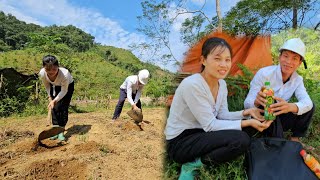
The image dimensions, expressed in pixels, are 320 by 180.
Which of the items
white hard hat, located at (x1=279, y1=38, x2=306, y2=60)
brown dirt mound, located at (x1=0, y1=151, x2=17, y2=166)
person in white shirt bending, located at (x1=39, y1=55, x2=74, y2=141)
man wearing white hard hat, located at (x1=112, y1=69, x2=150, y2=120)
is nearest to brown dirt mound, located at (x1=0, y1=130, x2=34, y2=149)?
brown dirt mound, located at (x1=0, y1=151, x2=17, y2=166)

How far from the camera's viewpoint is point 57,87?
13.8ft

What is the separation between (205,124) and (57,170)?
197 cm

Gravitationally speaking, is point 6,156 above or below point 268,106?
below

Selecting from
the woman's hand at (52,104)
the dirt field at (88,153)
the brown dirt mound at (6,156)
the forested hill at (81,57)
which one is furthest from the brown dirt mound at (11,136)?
the forested hill at (81,57)

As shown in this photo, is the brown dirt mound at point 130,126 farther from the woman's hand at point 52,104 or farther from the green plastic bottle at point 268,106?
the green plastic bottle at point 268,106

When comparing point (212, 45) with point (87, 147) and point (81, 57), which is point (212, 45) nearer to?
point (87, 147)

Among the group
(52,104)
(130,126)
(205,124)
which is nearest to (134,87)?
(130,126)

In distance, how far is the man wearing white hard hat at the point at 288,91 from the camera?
223 centimetres

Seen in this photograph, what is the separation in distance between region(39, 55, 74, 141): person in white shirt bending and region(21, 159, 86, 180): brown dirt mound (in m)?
0.91

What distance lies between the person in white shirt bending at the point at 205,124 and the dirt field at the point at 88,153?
705 millimetres

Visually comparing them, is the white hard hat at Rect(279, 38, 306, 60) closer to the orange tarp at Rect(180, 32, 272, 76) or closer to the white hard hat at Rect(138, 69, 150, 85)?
the orange tarp at Rect(180, 32, 272, 76)

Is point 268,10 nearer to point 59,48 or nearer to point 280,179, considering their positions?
point 280,179

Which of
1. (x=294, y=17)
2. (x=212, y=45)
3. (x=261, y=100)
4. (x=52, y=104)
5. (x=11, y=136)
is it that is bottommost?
(x=11, y=136)

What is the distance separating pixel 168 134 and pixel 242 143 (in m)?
0.42
